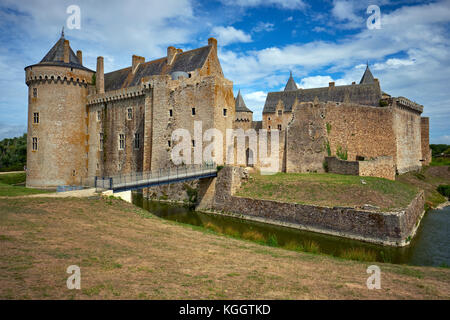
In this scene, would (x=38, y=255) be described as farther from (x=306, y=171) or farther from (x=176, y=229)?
(x=306, y=171)

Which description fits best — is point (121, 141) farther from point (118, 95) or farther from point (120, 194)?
point (120, 194)

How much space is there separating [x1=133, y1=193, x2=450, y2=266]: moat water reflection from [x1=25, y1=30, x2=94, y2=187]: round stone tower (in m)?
14.2

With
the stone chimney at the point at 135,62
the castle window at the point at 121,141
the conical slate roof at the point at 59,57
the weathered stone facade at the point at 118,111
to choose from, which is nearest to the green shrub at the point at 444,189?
the weathered stone facade at the point at 118,111

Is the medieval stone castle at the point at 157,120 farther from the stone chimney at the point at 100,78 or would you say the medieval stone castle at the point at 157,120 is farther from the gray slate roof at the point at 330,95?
the gray slate roof at the point at 330,95

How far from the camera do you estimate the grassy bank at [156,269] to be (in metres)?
5.54

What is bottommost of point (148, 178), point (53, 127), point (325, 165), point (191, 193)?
point (191, 193)

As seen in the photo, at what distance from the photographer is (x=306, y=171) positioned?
26172mm

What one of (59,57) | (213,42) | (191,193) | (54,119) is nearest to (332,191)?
(191,193)

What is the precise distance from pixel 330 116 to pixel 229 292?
23.4 meters

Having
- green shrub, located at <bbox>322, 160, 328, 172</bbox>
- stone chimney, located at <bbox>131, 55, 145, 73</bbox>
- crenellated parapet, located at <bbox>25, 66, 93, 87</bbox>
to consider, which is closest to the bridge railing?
green shrub, located at <bbox>322, 160, 328, 172</bbox>

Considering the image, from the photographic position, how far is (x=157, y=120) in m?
26.9

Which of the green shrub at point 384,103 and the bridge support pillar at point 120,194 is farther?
the green shrub at point 384,103

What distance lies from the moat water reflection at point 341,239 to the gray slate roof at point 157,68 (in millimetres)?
14207

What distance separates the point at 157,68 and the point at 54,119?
1141 cm
